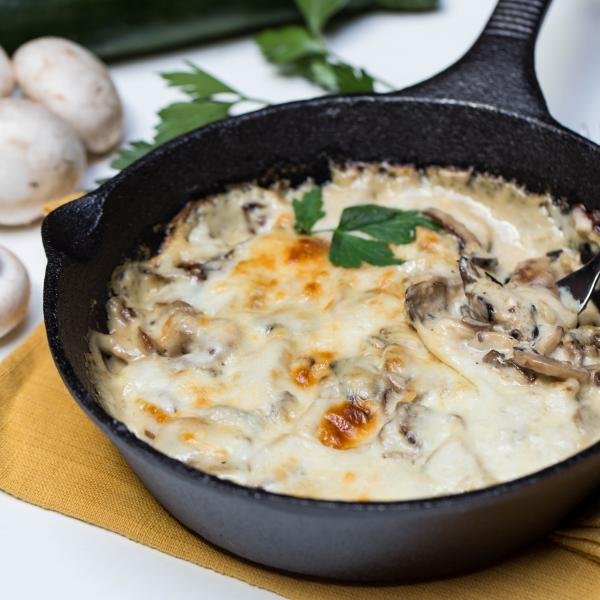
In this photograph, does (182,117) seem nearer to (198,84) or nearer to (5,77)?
(198,84)

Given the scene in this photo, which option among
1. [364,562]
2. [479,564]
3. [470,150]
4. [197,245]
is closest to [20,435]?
[197,245]

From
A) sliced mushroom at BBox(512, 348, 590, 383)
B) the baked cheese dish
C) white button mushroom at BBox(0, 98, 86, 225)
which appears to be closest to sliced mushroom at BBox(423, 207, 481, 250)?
the baked cheese dish

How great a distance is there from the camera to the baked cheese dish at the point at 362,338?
7.09 feet

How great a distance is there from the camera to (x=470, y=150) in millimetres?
2984

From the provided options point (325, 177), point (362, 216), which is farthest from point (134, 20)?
point (362, 216)

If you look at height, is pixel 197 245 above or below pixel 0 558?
above

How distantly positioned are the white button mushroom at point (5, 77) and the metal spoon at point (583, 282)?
2168 millimetres

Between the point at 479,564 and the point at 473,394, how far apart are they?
37 cm

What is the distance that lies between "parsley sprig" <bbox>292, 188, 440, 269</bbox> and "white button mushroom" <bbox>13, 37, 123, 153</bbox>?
3.43ft

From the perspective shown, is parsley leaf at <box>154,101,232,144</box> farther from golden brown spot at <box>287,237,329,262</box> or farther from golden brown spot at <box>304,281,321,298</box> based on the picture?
golden brown spot at <box>304,281,321,298</box>

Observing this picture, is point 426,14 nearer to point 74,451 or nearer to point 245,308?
point 245,308

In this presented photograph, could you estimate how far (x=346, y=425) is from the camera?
2244 millimetres

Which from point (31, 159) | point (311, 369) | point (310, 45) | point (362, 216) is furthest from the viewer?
point (310, 45)

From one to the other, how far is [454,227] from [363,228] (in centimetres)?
26
